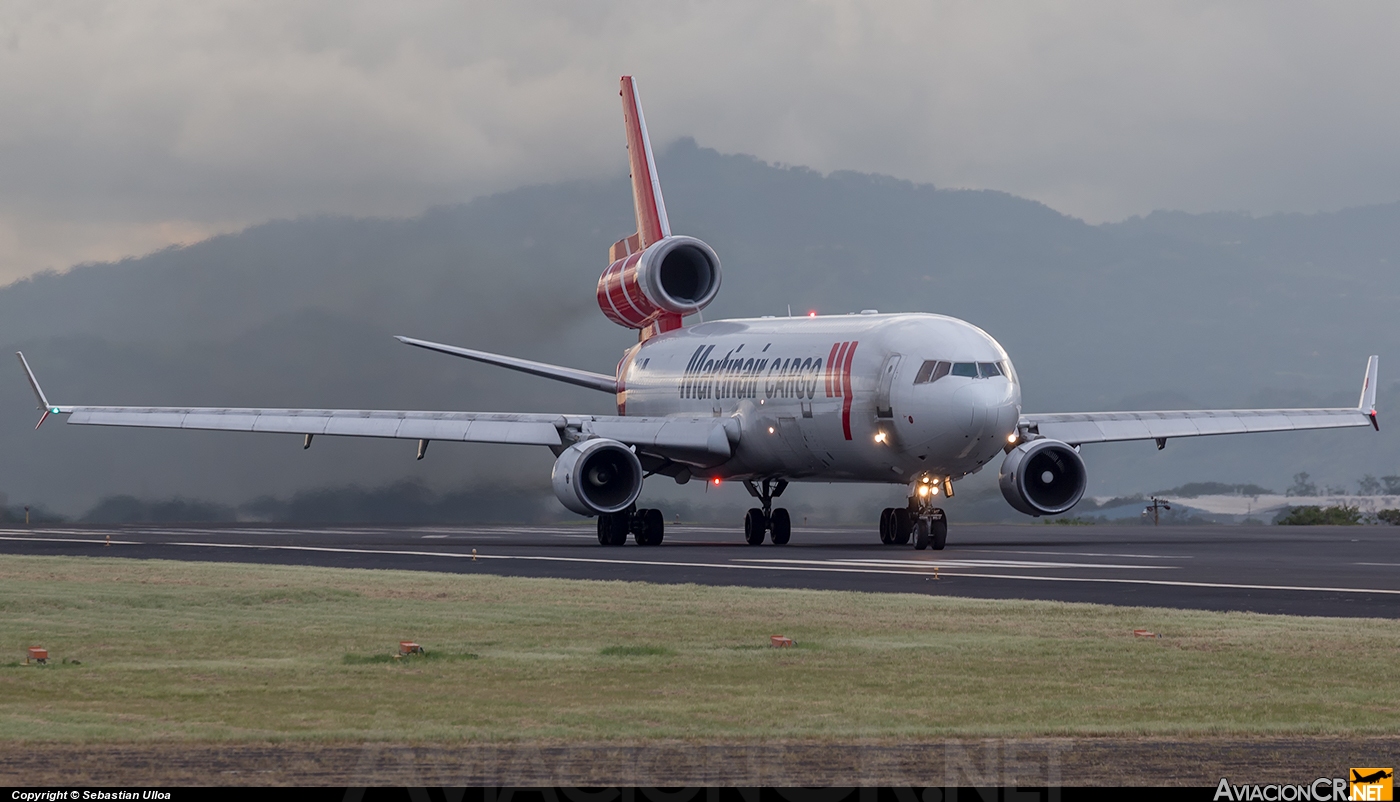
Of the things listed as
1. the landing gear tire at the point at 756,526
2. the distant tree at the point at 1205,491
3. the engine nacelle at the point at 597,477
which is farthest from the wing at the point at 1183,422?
the distant tree at the point at 1205,491

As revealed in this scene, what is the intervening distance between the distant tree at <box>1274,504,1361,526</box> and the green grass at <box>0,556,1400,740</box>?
153ft

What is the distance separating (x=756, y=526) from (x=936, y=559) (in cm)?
1102

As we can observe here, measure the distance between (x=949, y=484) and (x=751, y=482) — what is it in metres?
7.37

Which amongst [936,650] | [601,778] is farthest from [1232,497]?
[601,778]

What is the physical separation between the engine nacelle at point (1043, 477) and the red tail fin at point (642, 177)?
15.5m

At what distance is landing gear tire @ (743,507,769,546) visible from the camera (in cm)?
4250

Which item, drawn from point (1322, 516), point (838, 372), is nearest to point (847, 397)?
point (838, 372)

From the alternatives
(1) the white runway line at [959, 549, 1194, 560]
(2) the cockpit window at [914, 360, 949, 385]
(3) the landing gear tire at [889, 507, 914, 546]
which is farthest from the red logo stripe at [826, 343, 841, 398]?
(1) the white runway line at [959, 549, 1194, 560]

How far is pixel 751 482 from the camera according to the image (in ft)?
145

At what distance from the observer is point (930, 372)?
118 ft

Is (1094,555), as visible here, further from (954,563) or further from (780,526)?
(780,526)

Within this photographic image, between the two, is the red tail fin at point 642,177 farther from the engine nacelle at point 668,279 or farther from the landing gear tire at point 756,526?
the landing gear tire at point 756,526

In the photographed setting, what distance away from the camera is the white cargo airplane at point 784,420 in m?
36.2

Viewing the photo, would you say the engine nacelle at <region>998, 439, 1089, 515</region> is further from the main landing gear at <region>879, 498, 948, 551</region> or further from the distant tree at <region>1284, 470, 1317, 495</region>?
the distant tree at <region>1284, 470, 1317, 495</region>
